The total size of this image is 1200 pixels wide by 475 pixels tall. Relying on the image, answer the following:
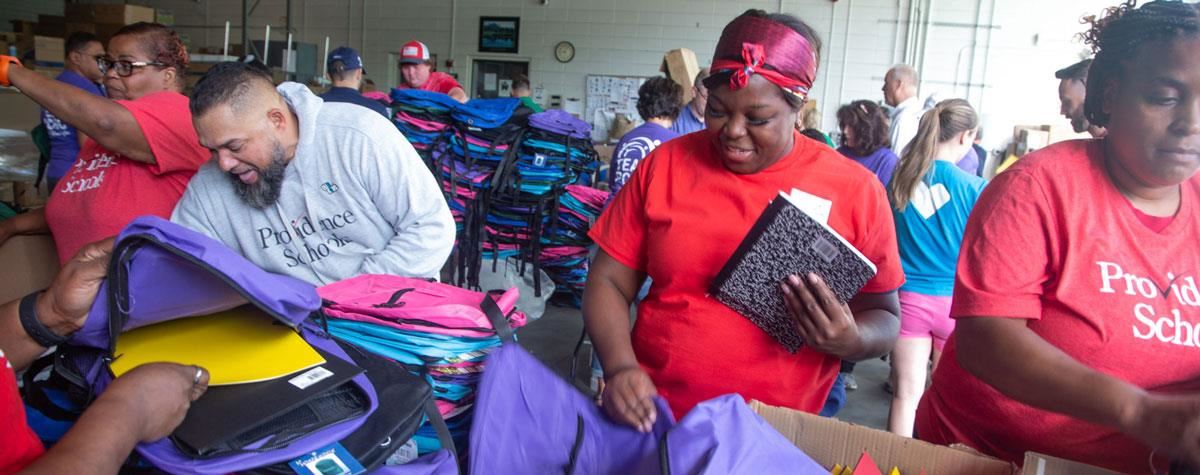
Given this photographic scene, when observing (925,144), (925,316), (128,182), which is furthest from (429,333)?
(925,144)

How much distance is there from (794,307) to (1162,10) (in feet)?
2.16

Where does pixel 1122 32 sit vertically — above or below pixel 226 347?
above

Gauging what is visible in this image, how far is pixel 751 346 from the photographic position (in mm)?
1374

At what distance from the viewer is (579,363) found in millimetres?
4250

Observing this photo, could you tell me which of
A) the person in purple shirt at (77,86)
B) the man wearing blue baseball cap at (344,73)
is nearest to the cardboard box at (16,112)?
the person in purple shirt at (77,86)

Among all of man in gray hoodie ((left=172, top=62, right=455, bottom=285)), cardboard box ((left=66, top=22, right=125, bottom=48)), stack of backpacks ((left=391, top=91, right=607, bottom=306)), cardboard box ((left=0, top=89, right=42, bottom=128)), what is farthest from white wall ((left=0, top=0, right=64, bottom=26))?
man in gray hoodie ((left=172, top=62, right=455, bottom=285))

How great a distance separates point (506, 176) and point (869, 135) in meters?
1.91

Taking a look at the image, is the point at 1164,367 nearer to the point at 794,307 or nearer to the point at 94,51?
the point at 794,307

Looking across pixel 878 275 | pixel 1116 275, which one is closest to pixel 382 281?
pixel 878 275

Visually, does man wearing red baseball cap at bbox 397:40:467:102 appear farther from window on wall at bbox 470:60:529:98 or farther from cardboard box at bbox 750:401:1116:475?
window on wall at bbox 470:60:529:98

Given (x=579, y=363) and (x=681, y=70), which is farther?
(x=681, y=70)

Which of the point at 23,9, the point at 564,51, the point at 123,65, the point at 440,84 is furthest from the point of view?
the point at 23,9

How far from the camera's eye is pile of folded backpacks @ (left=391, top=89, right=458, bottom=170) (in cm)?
415

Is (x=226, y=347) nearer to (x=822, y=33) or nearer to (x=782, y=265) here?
(x=782, y=265)
